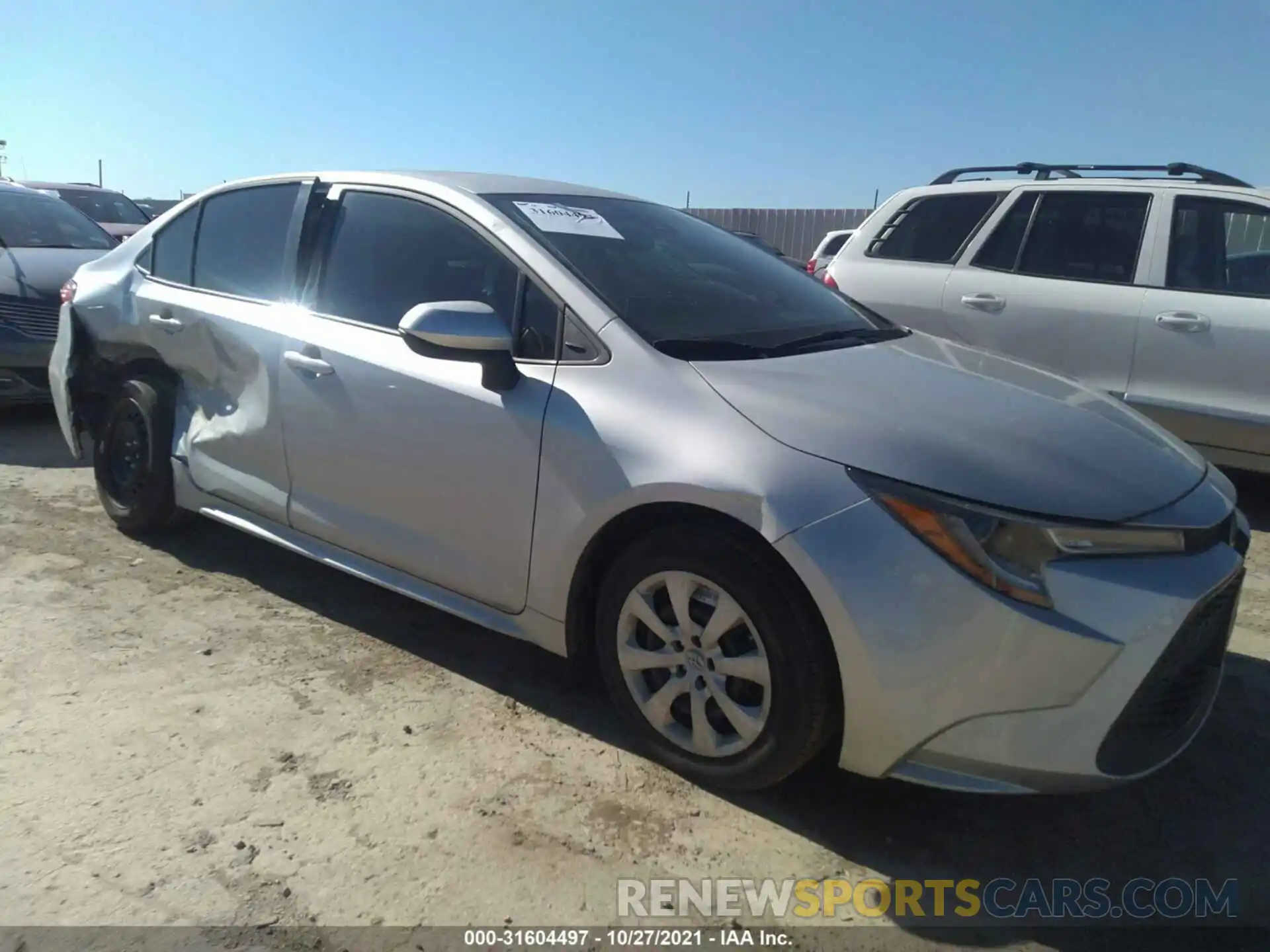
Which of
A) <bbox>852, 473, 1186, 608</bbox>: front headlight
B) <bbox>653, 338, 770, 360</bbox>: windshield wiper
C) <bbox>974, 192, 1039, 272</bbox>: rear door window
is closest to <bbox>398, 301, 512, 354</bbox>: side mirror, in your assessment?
<bbox>653, 338, 770, 360</bbox>: windshield wiper

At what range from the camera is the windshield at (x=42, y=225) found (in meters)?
6.84

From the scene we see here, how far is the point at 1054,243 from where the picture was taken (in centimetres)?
539

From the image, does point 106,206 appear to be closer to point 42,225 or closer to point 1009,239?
point 42,225

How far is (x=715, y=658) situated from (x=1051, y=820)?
3.24ft

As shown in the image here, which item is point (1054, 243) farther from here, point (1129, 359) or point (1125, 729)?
point (1125, 729)

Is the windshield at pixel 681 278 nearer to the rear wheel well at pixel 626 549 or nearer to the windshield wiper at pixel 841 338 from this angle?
the windshield wiper at pixel 841 338

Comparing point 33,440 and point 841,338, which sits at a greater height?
point 841,338

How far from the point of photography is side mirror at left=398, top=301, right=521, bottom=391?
260 centimetres

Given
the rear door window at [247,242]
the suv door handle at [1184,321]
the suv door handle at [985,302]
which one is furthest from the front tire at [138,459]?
the suv door handle at [1184,321]

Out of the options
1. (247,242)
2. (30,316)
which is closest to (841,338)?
(247,242)

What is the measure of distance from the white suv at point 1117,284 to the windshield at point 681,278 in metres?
2.23

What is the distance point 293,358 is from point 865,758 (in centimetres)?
223

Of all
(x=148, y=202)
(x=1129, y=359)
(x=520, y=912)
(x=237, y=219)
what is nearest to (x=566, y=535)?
(x=520, y=912)

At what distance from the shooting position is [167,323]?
379 cm
